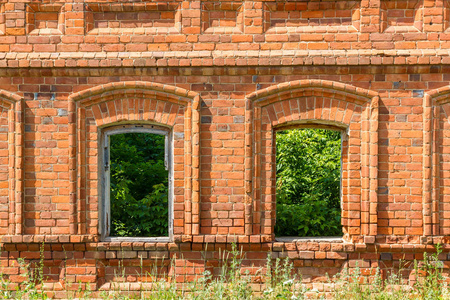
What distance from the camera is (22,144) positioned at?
17.5 ft

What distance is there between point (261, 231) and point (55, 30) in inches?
150

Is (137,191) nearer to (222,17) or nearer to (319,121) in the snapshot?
(222,17)

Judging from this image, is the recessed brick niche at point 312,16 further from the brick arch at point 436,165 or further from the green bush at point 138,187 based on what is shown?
the green bush at point 138,187

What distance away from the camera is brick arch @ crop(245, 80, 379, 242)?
526 centimetres

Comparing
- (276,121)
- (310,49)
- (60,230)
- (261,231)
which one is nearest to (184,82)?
(276,121)

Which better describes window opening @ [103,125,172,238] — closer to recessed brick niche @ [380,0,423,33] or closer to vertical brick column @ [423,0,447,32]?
recessed brick niche @ [380,0,423,33]

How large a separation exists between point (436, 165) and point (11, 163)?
5485 mm

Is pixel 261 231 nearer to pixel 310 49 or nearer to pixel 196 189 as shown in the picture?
pixel 196 189

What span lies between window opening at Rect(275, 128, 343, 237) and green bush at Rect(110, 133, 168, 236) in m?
2.29

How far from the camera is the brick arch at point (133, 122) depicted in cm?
530

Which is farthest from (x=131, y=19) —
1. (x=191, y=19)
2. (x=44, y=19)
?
(x=44, y=19)

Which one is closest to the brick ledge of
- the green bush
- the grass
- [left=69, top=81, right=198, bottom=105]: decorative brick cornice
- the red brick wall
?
the red brick wall

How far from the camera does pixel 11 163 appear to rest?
210 inches

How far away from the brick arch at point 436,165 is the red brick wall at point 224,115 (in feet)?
0.06
